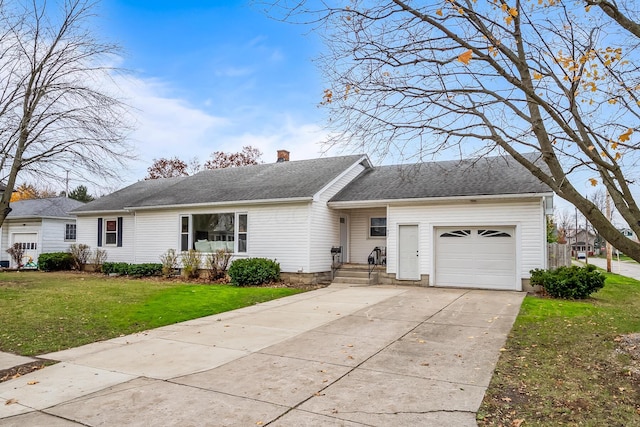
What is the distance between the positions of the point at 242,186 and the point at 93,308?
31.3 feet

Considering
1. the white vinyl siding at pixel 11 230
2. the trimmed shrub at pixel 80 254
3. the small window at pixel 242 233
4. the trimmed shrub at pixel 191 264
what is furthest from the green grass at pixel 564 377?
the white vinyl siding at pixel 11 230

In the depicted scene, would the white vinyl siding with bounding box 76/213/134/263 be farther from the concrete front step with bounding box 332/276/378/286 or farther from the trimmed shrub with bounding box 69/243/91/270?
the concrete front step with bounding box 332/276/378/286

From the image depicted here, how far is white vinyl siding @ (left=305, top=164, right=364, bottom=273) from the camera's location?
15711mm

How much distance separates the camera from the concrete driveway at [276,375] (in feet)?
13.5

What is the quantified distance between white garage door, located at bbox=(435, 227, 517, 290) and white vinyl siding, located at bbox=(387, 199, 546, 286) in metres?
0.26

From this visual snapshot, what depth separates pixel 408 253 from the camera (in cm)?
1530

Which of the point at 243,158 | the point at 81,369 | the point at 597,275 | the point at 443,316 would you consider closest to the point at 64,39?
the point at 81,369

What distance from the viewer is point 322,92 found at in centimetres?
655

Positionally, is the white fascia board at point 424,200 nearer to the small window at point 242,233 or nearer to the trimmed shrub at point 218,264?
the small window at point 242,233

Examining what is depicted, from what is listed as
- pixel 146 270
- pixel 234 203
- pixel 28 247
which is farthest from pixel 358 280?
pixel 28 247

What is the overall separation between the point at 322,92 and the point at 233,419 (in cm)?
457

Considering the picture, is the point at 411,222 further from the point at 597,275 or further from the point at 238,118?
the point at 238,118

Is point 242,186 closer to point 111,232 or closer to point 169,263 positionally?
point 169,263

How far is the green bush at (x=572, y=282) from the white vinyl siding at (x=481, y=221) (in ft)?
3.35
